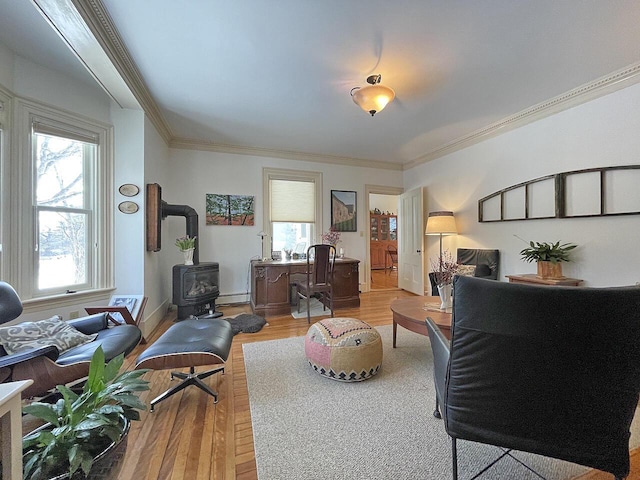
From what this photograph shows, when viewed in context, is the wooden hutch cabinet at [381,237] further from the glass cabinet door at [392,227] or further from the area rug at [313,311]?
the area rug at [313,311]

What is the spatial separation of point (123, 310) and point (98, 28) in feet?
7.53

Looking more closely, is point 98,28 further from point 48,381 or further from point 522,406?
point 522,406

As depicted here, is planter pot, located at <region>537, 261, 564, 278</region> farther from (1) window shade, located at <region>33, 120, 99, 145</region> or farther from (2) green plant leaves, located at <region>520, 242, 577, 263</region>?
(1) window shade, located at <region>33, 120, 99, 145</region>

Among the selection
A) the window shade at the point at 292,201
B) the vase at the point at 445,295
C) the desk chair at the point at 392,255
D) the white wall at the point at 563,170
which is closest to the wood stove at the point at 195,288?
the window shade at the point at 292,201

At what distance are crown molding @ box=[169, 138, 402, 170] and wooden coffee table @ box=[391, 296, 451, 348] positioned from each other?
3.39 metres

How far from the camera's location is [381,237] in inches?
359

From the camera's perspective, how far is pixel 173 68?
2.53 m

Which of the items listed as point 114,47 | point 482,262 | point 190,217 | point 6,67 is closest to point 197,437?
point 114,47

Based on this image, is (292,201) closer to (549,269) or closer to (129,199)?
(129,199)

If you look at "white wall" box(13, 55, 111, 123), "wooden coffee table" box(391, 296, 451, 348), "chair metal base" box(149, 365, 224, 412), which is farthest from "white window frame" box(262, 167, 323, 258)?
"chair metal base" box(149, 365, 224, 412)

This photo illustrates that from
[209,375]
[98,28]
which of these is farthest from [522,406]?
[98,28]

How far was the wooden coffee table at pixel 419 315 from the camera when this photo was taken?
2.14 meters

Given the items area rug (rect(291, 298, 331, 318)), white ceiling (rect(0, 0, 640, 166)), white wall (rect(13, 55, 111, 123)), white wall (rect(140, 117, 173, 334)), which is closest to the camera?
white ceiling (rect(0, 0, 640, 166))

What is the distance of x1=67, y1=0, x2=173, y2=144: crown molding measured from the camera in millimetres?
1791
